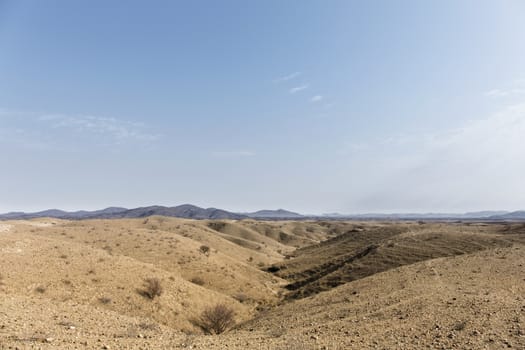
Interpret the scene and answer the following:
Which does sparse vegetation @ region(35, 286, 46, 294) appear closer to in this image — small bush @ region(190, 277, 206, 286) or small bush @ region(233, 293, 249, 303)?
small bush @ region(190, 277, 206, 286)

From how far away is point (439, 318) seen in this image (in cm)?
1349

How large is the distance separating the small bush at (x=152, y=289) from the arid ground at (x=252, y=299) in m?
0.12

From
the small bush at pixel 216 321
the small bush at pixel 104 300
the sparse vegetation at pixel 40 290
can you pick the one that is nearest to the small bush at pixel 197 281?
the small bush at pixel 216 321

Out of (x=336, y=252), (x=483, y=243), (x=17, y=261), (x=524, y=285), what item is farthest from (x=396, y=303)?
(x=336, y=252)

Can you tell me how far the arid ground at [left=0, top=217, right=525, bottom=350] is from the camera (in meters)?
12.2

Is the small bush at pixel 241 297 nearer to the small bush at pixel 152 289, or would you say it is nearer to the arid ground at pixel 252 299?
the arid ground at pixel 252 299

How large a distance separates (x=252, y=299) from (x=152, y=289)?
10826 millimetres

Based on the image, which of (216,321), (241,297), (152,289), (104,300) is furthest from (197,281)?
(104,300)

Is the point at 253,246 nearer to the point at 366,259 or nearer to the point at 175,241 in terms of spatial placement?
the point at 175,241

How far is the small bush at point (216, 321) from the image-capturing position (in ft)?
69.7

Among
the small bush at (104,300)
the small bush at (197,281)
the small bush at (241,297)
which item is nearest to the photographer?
the small bush at (104,300)

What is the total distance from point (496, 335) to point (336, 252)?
46035 millimetres

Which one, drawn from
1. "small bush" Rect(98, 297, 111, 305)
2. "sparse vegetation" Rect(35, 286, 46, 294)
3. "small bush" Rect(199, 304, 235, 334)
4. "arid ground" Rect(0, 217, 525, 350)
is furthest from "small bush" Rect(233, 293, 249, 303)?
"sparse vegetation" Rect(35, 286, 46, 294)

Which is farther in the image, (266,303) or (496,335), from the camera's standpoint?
(266,303)
